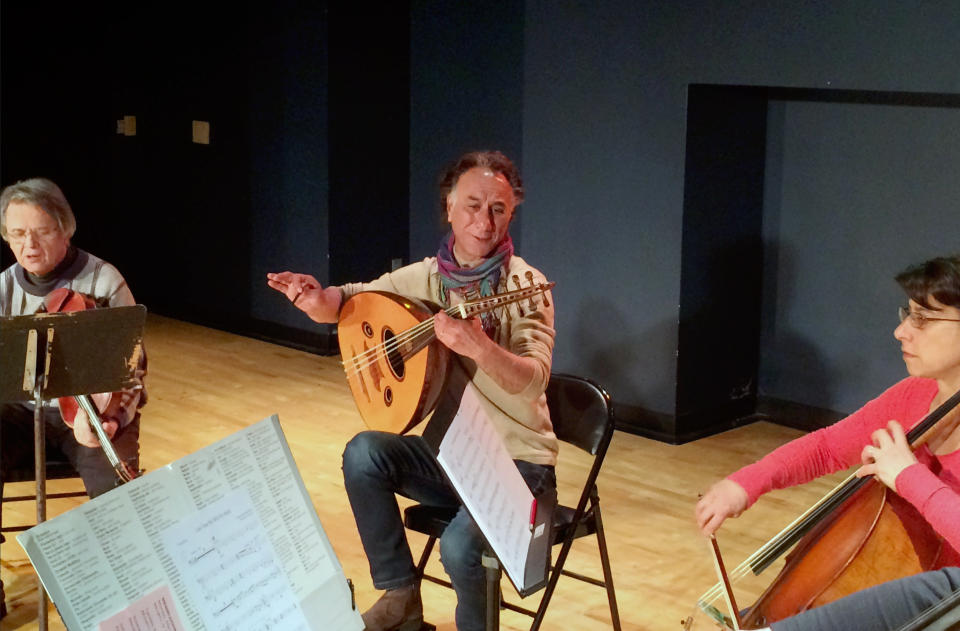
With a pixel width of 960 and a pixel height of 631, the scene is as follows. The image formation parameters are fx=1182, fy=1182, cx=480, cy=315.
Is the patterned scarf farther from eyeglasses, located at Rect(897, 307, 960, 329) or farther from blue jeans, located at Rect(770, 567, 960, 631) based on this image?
blue jeans, located at Rect(770, 567, 960, 631)

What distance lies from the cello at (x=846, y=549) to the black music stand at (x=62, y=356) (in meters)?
1.28

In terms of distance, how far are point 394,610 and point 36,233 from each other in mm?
1338

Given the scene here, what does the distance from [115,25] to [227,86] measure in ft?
3.57

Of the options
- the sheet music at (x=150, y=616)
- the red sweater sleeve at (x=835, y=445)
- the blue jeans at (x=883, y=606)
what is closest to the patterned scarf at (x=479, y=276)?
the red sweater sleeve at (x=835, y=445)

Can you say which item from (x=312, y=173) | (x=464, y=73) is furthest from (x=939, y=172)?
(x=312, y=173)

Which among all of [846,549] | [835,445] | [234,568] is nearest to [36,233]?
[234,568]

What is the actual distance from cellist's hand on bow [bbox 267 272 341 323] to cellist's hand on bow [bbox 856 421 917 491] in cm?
138

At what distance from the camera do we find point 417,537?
3.76m

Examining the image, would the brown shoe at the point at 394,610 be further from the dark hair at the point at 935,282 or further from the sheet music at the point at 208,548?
the dark hair at the point at 935,282

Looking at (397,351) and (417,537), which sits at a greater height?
(397,351)

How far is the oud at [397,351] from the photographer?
8.55 feet

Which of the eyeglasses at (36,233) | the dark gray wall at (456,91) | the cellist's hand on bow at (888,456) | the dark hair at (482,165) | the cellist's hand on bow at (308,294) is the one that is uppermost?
the dark gray wall at (456,91)

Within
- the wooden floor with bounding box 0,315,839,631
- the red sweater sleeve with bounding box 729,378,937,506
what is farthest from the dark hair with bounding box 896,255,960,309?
the wooden floor with bounding box 0,315,839,631

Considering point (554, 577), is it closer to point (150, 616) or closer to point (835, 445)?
point (835, 445)
